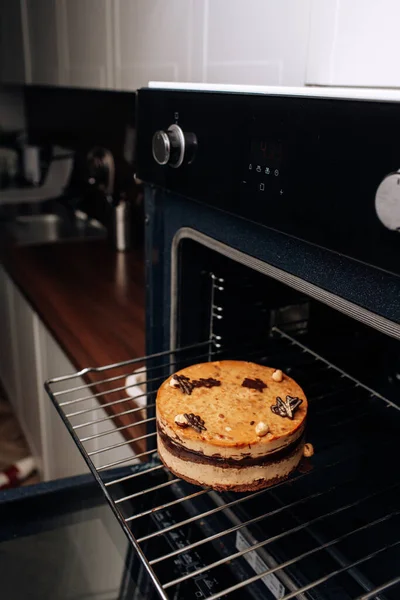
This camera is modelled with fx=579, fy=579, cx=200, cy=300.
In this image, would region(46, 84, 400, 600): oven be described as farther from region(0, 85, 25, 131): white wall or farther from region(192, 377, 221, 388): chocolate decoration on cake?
region(0, 85, 25, 131): white wall

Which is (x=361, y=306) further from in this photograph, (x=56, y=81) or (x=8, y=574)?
(x=56, y=81)

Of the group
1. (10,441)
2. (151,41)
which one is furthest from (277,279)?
(10,441)

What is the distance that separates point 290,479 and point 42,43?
1.82 m

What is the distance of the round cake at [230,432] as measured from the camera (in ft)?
1.88

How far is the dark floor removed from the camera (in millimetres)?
2200

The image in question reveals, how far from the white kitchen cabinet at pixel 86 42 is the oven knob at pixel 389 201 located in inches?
44.1

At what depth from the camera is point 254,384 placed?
0.66m

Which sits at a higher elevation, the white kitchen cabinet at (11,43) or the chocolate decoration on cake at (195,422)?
the white kitchen cabinet at (11,43)

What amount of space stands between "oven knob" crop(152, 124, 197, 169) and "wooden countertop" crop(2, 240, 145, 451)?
0.54 metres

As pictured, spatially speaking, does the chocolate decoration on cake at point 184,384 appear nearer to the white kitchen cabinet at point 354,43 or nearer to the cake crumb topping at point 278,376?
the cake crumb topping at point 278,376

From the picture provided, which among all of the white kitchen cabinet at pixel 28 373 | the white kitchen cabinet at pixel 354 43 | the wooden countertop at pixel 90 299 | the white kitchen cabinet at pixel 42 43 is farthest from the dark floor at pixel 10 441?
the white kitchen cabinet at pixel 354 43

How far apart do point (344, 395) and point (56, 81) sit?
149 centimetres

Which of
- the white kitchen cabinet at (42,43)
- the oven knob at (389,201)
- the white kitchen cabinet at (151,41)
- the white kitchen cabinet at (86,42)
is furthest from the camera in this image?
the white kitchen cabinet at (42,43)

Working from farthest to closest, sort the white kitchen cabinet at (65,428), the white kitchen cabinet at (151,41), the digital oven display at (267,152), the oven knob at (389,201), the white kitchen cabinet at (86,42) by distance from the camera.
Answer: the white kitchen cabinet at (86,42) → the white kitchen cabinet at (65,428) → the white kitchen cabinet at (151,41) → the digital oven display at (267,152) → the oven knob at (389,201)
